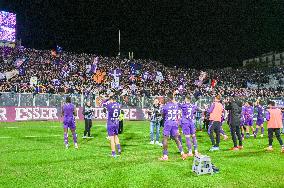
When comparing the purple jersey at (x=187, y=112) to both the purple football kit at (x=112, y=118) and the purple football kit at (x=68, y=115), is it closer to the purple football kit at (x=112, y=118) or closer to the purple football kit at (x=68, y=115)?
the purple football kit at (x=112, y=118)

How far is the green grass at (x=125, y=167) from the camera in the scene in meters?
10.8

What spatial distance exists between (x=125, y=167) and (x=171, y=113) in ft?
10.5

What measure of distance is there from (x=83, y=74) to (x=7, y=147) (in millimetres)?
30065

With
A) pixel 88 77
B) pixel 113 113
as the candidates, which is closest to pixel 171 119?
pixel 113 113

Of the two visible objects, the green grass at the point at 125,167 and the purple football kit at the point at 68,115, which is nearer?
the green grass at the point at 125,167

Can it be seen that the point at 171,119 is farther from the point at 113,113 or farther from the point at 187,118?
the point at 113,113

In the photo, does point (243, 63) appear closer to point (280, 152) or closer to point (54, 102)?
point (54, 102)

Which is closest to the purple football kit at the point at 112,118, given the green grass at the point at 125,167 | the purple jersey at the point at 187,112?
the green grass at the point at 125,167

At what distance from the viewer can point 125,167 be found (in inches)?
514

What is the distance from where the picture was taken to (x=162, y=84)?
173 ft

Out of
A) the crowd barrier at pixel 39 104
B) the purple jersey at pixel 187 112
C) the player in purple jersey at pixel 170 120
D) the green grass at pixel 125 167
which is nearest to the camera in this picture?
the green grass at pixel 125 167

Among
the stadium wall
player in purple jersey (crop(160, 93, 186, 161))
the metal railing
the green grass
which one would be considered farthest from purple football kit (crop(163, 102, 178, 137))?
the stadium wall

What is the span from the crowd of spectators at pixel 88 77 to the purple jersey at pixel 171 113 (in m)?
17.5

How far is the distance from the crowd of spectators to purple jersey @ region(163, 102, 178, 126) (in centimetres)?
1754
